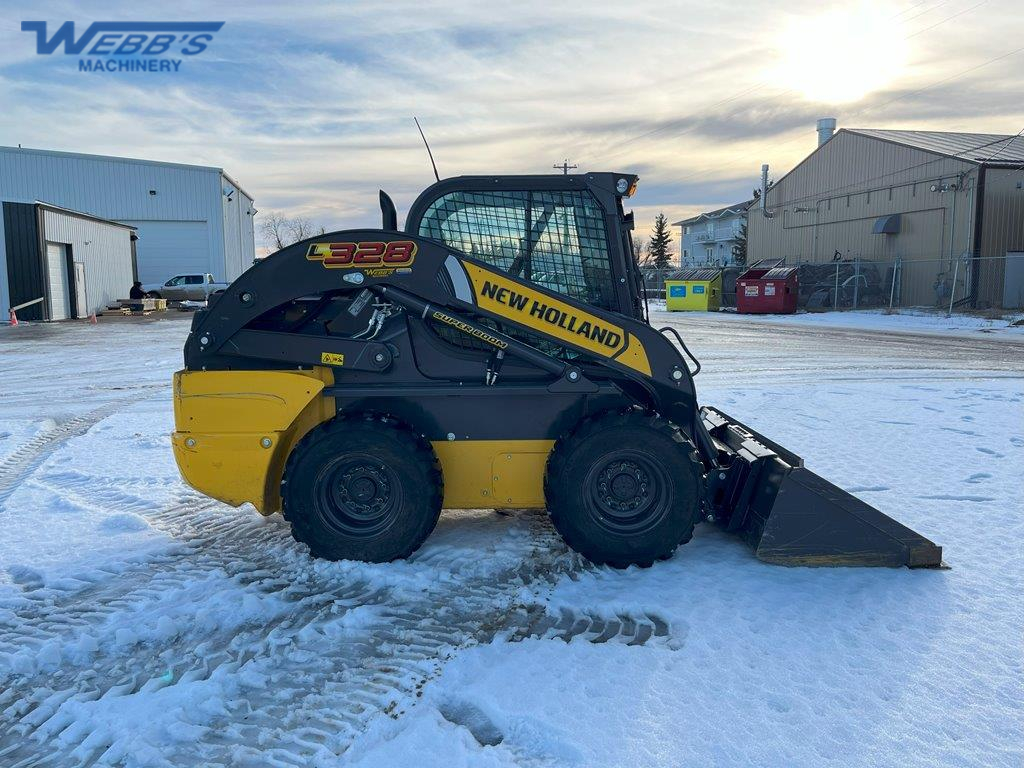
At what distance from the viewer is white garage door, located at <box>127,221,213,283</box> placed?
137 feet

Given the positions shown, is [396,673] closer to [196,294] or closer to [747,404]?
[747,404]

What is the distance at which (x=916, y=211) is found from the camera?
31.1 m

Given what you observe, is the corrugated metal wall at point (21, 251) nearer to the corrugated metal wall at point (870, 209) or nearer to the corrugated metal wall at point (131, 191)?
the corrugated metal wall at point (131, 191)

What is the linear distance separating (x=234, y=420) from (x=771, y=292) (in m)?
28.9

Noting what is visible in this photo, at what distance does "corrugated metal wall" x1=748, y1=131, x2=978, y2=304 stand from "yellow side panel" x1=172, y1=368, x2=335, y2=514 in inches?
1151

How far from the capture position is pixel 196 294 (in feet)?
128

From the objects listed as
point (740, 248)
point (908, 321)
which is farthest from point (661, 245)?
point (908, 321)

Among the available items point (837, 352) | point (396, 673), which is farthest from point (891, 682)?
point (837, 352)

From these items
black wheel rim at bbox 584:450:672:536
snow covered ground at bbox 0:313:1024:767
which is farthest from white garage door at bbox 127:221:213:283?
black wheel rim at bbox 584:450:672:536

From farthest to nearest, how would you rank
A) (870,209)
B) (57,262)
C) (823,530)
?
(870,209), (57,262), (823,530)

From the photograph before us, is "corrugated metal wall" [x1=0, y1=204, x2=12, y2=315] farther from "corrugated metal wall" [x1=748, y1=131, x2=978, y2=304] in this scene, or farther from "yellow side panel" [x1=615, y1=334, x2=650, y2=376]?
"corrugated metal wall" [x1=748, y1=131, x2=978, y2=304]

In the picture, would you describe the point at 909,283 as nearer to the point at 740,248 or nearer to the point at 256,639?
the point at 740,248

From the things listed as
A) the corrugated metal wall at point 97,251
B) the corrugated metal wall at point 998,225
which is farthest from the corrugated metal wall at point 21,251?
the corrugated metal wall at point 998,225

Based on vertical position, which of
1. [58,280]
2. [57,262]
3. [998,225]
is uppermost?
[998,225]
